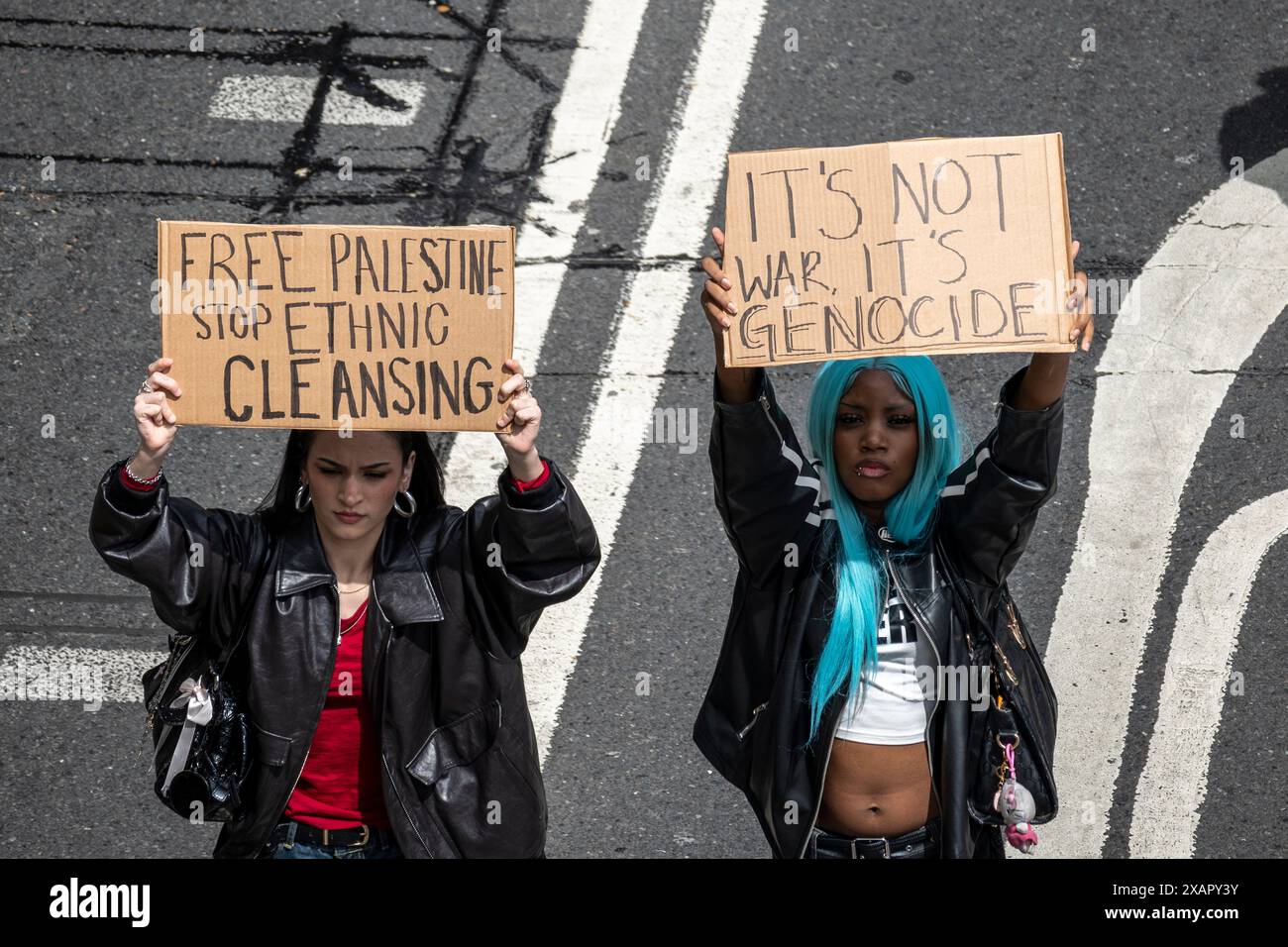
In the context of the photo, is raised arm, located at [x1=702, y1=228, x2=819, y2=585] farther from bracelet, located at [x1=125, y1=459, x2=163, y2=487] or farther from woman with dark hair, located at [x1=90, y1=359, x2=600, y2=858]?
bracelet, located at [x1=125, y1=459, x2=163, y2=487]

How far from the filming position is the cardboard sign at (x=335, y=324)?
376cm

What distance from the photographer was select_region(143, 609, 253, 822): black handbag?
382cm

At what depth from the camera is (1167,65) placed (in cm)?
823

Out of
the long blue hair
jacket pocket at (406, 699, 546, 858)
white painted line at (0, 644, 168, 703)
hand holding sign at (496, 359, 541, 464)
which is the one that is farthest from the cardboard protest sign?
white painted line at (0, 644, 168, 703)

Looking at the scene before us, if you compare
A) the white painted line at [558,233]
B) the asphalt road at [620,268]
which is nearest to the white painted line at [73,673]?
the asphalt road at [620,268]

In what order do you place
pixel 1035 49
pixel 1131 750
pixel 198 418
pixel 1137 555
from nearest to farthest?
pixel 198 418, pixel 1131 750, pixel 1137 555, pixel 1035 49

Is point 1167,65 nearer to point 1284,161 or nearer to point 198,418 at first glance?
point 1284,161

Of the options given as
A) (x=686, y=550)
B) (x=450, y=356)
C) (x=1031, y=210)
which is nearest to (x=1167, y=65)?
(x=686, y=550)

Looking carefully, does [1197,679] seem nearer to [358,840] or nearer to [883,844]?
[883,844]

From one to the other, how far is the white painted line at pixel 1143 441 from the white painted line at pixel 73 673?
3325 mm

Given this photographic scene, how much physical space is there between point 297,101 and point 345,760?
500 centimetres

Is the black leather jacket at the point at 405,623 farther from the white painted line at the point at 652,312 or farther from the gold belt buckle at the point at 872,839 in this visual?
the white painted line at the point at 652,312

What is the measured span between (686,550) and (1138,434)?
201 centimetres

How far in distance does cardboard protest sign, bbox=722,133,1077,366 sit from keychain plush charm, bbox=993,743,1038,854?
3.44ft
